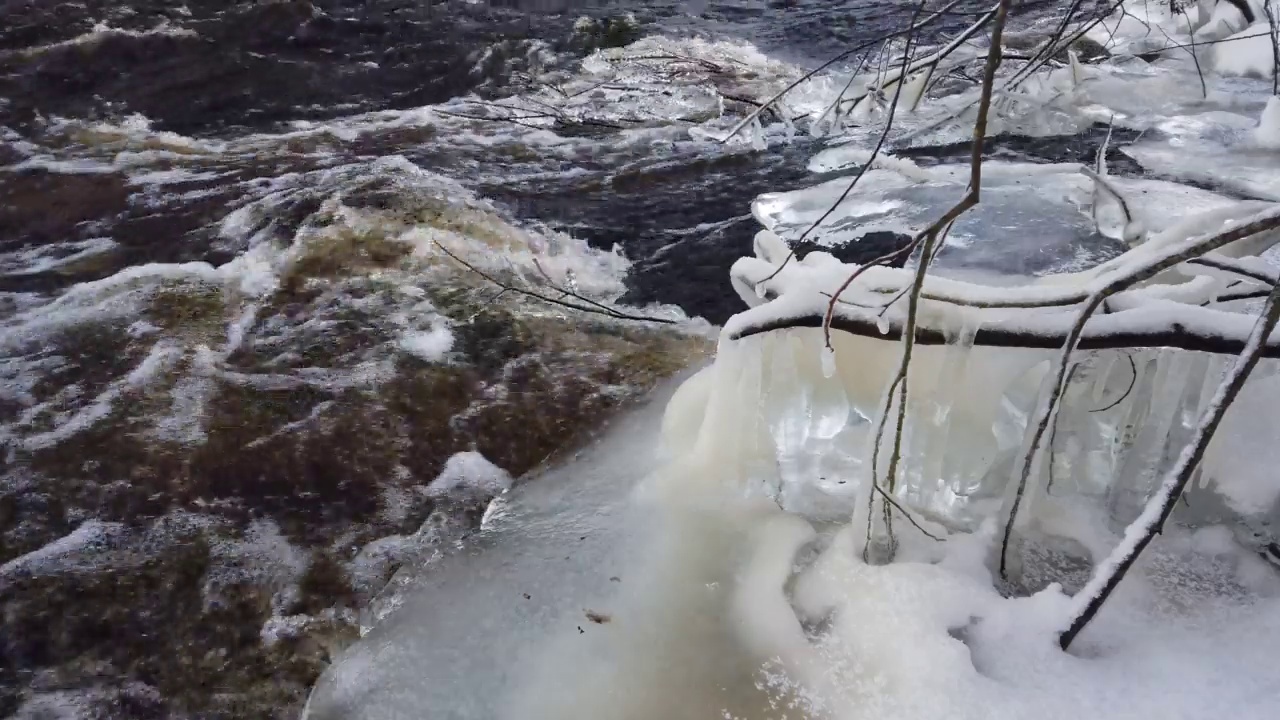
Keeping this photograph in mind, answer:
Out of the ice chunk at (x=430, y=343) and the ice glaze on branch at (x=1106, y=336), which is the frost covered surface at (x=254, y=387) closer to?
the ice chunk at (x=430, y=343)

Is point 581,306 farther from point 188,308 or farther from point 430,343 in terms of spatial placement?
point 188,308

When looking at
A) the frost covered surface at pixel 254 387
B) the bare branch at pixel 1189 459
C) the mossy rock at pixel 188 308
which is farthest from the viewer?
the mossy rock at pixel 188 308

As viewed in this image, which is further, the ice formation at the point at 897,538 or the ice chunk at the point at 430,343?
the ice chunk at the point at 430,343

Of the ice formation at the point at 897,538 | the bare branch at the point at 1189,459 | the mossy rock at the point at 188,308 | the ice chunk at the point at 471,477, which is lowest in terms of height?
the ice chunk at the point at 471,477

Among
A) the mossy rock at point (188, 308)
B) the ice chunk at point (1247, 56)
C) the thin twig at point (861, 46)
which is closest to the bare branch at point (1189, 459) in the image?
the thin twig at point (861, 46)

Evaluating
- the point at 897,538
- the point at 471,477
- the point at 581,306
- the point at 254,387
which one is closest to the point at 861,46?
the point at 897,538

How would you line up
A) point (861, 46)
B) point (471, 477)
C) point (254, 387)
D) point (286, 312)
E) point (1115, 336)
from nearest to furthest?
1. point (1115, 336)
2. point (861, 46)
3. point (471, 477)
4. point (254, 387)
5. point (286, 312)

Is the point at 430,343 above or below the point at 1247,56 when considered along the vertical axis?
below

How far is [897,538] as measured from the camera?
7.93 ft

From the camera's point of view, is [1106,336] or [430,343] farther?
[430,343]

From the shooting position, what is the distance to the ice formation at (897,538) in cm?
205

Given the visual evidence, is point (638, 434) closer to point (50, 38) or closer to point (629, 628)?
point (629, 628)

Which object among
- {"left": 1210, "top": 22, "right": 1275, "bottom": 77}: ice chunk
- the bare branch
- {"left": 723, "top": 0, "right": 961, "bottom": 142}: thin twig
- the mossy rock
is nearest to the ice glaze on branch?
the bare branch

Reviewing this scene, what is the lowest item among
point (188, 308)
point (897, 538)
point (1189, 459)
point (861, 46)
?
point (188, 308)
